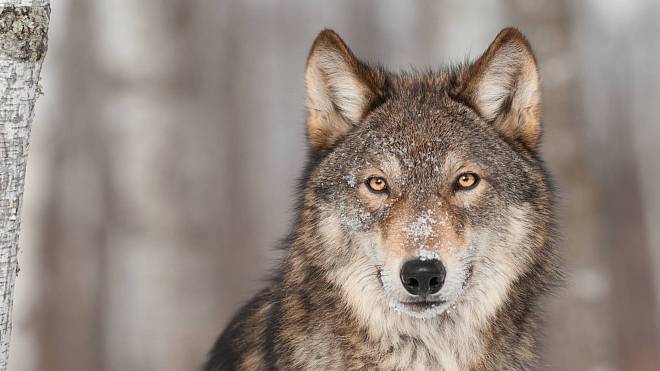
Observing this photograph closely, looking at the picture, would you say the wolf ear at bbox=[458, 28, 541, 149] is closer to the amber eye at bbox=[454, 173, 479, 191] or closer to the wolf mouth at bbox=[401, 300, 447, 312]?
the amber eye at bbox=[454, 173, 479, 191]

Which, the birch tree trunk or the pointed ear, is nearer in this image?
the birch tree trunk

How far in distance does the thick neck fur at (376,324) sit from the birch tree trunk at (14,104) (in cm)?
145

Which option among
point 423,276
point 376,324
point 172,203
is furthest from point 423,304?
point 172,203

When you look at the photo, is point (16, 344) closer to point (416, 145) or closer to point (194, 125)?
point (194, 125)

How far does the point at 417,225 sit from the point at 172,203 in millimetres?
→ 6674

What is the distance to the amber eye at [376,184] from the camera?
3.91 m

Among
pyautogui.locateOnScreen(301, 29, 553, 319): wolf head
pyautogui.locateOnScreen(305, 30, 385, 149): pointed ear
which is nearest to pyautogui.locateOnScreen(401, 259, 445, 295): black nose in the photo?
pyautogui.locateOnScreen(301, 29, 553, 319): wolf head

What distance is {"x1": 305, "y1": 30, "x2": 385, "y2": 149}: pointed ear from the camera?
415 centimetres

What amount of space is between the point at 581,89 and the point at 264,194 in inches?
770

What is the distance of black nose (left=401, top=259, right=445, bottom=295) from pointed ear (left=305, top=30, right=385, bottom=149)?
3.18ft

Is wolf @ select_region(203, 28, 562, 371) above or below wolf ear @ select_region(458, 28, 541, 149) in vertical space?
below

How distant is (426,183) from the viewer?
3.85m

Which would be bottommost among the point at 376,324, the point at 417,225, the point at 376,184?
the point at 376,324

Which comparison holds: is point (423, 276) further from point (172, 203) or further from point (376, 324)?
point (172, 203)
